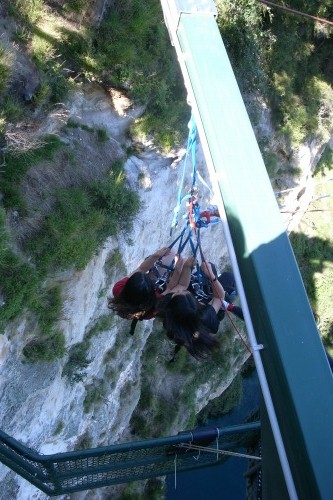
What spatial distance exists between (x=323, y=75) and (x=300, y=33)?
169 cm

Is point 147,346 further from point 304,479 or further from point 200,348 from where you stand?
point 304,479

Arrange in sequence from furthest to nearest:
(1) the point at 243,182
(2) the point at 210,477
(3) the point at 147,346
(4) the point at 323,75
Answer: (2) the point at 210,477, (4) the point at 323,75, (3) the point at 147,346, (1) the point at 243,182

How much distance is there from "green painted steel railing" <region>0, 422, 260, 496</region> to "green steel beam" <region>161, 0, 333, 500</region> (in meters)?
2.59

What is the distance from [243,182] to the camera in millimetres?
2861

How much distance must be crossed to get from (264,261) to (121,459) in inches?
125

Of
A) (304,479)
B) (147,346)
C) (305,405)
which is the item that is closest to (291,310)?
(305,405)

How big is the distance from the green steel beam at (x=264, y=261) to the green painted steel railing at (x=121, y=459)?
8.49 ft

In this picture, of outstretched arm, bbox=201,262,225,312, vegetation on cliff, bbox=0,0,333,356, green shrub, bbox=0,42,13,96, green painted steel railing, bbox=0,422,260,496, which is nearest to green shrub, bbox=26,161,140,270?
vegetation on cliff, bbox=0,0,333,356

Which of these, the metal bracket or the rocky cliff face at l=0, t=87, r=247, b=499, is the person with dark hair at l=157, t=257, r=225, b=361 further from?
the metal bracket

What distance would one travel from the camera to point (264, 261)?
8.61 feet

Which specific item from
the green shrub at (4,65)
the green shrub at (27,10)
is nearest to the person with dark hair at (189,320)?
the green shrub at (4,65)

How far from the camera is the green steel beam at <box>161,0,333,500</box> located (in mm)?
2250

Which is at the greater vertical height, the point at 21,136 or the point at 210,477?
the point at 21,136

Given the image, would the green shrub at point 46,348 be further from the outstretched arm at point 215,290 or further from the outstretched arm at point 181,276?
the outstretched arm at point 215,290
